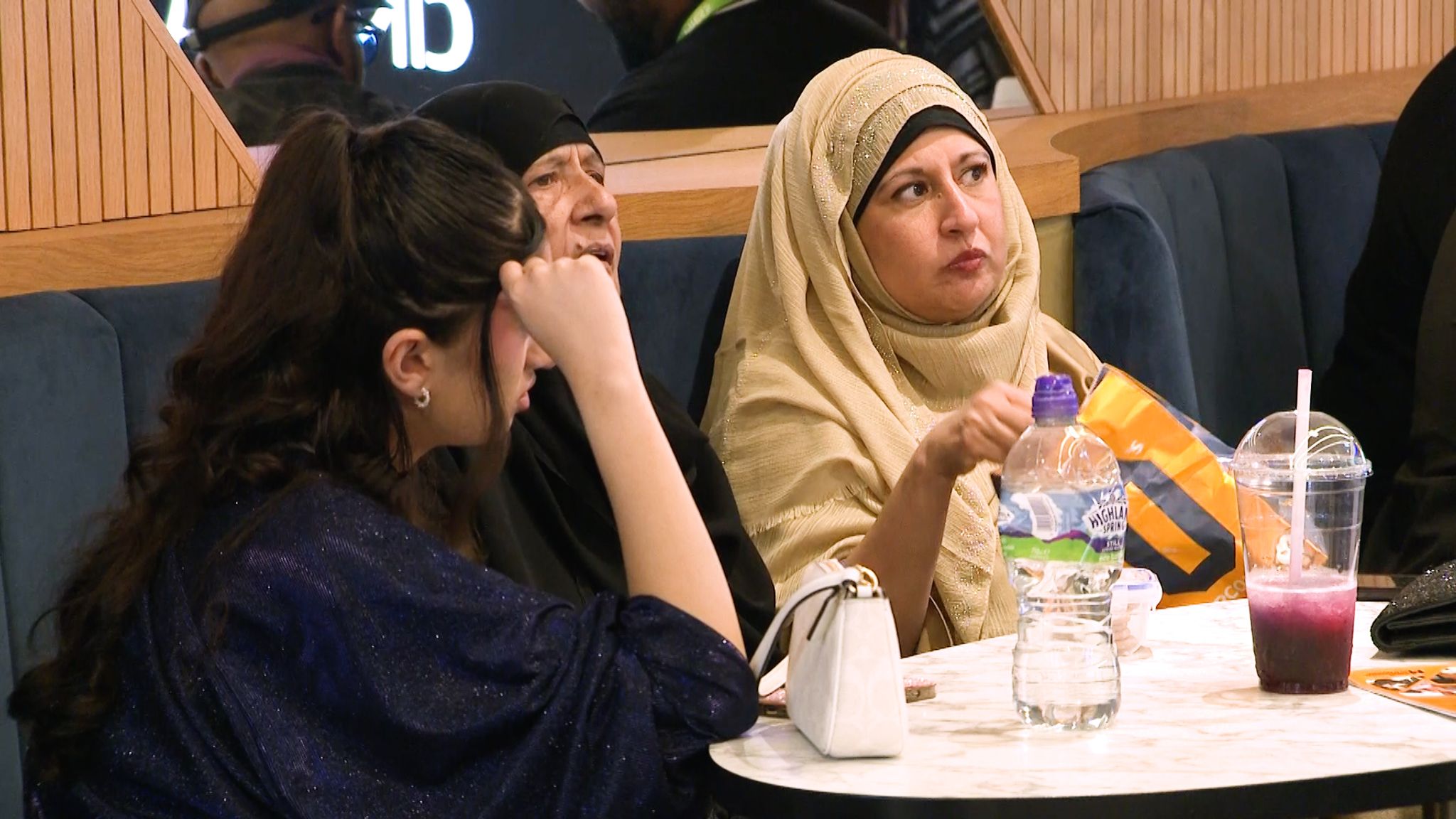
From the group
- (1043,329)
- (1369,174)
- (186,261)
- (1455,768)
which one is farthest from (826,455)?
(1369,174)

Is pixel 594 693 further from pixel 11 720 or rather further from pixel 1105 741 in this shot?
pixel 11 720

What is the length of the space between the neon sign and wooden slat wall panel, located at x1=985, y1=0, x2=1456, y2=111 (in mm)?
1371

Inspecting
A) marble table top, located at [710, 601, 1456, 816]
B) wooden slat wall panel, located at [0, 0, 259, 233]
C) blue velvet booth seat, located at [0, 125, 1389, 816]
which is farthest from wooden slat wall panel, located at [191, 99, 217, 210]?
marble table top, located at [710, 601, 1456, 816]

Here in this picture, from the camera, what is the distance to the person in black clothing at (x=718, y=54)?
10.1 feet

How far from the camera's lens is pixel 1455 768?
1.27 m

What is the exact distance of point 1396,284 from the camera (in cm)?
311

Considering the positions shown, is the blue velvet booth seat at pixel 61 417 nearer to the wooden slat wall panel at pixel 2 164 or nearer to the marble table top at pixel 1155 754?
the wooden slat wall panel at pixel 2 164

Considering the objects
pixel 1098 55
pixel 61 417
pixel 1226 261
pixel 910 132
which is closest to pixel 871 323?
pixel 910 132

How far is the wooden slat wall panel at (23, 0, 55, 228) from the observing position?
6.55 ft

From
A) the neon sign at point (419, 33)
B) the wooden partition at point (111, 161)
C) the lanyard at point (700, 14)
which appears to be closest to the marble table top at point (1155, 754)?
the wooden partition at point (111, 161)

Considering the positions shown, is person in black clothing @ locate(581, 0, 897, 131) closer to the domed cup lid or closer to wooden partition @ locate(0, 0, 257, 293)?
wooden partition @ locate(0, 0, 257, 293)

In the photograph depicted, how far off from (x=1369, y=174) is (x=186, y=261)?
285 centimetres

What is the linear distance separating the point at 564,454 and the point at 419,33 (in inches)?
34.8

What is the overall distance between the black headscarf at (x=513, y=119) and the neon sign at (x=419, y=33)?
1.06 ft
